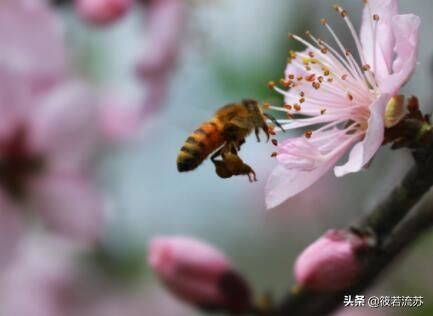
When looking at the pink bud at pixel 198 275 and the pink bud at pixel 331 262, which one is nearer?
the pink bud at pixel 331 262

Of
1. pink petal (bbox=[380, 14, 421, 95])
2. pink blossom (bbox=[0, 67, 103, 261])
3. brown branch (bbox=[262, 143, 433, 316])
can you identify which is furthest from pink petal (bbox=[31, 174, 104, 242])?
pink petal (bbox=[380, 14, 421, 95])

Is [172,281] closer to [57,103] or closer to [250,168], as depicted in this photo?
[250,168]

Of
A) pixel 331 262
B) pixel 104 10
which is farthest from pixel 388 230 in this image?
pixel 104 10

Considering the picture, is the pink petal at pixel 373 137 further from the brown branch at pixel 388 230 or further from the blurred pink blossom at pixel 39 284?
the blurred pink blossom at pixel 39 284

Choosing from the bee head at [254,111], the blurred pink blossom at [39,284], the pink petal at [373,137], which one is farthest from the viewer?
the blurred pink blossom at [39,284]

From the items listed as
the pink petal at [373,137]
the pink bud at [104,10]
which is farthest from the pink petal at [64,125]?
the pink petal at [373,137]

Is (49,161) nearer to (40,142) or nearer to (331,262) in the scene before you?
(40,142)
